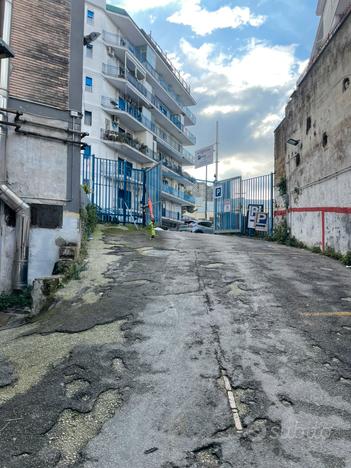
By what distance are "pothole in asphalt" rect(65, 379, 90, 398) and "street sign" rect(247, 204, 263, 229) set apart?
42.9 feet

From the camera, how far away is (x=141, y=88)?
39406 mm

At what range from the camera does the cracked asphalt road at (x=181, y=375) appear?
9.75 ft

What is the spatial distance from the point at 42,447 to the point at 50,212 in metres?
6.27

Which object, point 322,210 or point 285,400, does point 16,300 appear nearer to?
point 285,400

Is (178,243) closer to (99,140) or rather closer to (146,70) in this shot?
(99,140)

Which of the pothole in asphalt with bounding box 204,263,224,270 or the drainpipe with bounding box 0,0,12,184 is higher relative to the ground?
the drainpipe with bounding box 0,0,12,184

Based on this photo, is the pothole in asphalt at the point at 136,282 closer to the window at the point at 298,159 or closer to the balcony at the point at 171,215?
the window at the point at 298,159

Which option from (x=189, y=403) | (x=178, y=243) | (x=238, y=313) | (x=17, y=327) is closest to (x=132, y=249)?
(x=178, y=243)

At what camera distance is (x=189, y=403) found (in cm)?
350

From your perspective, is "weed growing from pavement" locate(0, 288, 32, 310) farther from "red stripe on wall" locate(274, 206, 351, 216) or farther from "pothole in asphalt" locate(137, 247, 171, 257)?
"red stripe on wall" locate(274, 206, 351, 216)

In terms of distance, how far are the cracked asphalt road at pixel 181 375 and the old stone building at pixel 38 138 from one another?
2051mm

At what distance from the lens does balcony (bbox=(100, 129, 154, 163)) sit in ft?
111

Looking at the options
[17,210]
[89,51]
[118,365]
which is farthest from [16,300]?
[89,51]

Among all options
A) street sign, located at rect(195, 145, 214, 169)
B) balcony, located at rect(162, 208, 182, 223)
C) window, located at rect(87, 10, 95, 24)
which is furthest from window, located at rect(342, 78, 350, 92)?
balcony, located at rect(162, 208, 182, 223)
